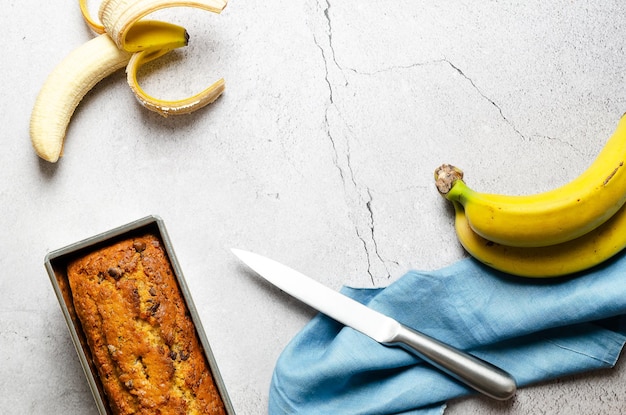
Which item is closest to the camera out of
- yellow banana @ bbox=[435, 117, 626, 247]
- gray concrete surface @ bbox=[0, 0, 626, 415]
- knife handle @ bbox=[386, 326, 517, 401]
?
yellow banana @ bbox=[435, 117, 626, 247]

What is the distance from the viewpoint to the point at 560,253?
1.31 meters

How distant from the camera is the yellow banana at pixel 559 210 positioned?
120 centimetres

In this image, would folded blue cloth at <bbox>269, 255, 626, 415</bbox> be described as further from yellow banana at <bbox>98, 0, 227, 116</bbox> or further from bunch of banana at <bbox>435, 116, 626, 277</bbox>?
yellow banana at <bbox>98, 0, 227, 116</bbox>

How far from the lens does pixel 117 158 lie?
1443 mm

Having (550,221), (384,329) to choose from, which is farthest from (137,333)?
(550,221)

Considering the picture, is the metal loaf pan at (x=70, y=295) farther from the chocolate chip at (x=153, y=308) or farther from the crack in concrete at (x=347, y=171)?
the crack in concrete at (x=347, y=171)

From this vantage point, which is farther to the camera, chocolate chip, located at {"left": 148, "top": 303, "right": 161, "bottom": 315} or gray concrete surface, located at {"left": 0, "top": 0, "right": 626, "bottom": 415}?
gray concrete surface, located at {"left": 0, "top": 0, "right": 626, "bottom": 415}

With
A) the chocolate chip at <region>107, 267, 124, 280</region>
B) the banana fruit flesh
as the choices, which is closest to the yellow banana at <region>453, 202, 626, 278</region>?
the chocolate chip at <region>107, 267, 124, 280</region>

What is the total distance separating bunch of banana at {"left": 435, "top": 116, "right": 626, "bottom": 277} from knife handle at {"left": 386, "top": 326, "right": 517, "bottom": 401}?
0.20 m

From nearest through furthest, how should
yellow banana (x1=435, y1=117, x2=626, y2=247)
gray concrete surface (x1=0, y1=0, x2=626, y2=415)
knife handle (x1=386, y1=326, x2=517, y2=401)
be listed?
yellow banana (x1=435, y1=117, x2=626, y2=247) → knife handle (x1=386, y1=326, x2=517, y2=401) → gray concrete surface (x1=0, y1=0, x2=626, y2=415)

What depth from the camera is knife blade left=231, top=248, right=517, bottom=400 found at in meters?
1.32

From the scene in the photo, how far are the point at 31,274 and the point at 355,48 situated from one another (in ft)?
2.91

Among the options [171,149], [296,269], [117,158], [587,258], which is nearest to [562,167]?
[587,258]

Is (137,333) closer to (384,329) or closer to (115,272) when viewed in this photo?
(115,272)
